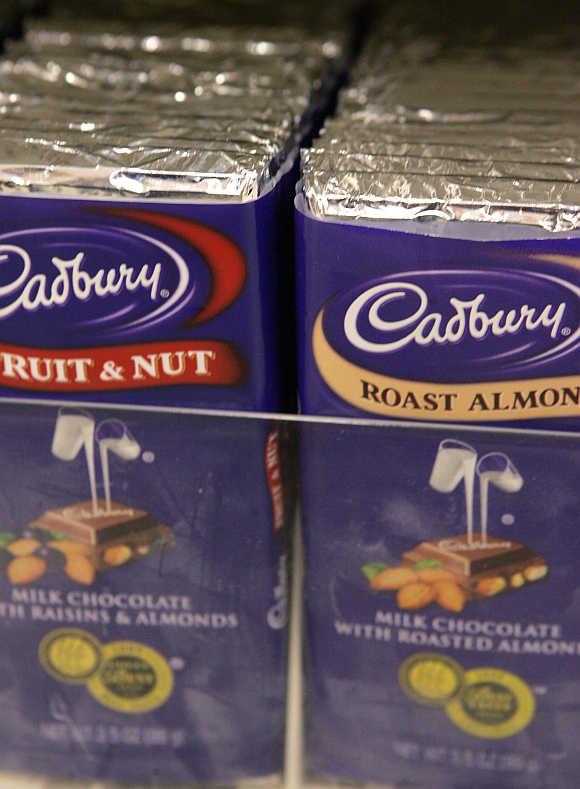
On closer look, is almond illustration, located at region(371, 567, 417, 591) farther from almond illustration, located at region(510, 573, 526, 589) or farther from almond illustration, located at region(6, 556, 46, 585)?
almond illustration, located at region(6, 556, 46, 585)

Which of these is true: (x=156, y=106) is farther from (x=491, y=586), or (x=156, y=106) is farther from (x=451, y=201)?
(x=491, y=586)

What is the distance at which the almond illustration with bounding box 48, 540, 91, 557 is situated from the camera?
837mm

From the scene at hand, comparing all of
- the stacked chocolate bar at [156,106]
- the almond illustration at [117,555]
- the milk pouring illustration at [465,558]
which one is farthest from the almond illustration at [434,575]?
the stacked chocolate bar at [156,106]

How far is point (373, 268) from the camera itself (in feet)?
2.33

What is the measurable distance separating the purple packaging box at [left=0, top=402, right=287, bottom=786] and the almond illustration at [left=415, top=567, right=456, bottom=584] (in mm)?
129

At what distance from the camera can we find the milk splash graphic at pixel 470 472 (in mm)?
759

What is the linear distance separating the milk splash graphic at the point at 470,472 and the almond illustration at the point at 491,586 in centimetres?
7

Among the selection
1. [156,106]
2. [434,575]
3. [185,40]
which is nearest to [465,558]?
[434,575]

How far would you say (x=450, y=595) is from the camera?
826 millimetres

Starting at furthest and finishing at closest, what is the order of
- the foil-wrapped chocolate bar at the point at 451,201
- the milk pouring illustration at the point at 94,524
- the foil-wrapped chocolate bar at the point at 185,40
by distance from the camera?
the foil-wrapped chocolate bar at the point at 185,40 < the milk pouring illustration at the point at 94,524 < the foil-wrapped chocolate bar at the point at 451,201

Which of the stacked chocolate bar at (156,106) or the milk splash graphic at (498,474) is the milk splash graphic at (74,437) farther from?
the milk splash graphic at (498,474)

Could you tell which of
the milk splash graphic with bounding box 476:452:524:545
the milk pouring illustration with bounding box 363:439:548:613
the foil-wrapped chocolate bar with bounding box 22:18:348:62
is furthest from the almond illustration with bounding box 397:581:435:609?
the foil-wrapped chocolate bar with bounding box 22:18:348:62

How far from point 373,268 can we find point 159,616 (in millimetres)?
391

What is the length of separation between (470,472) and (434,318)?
0.14m
